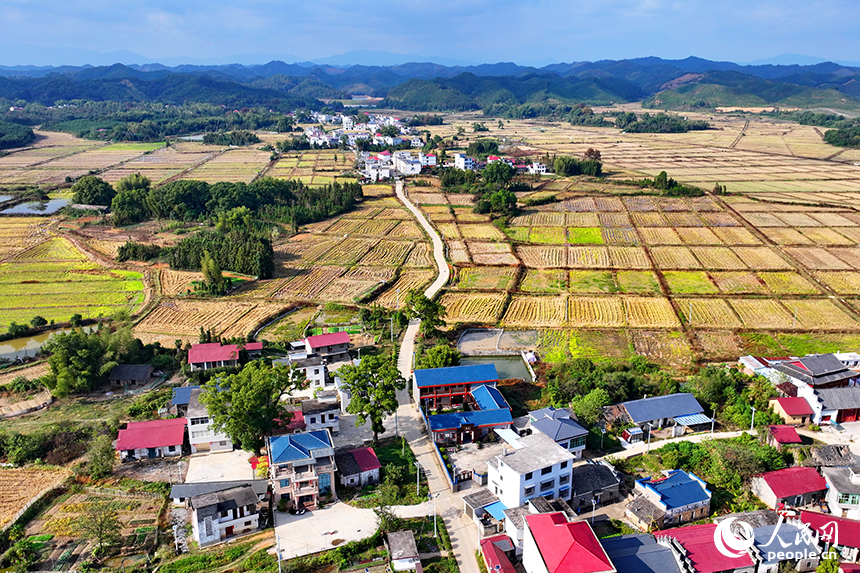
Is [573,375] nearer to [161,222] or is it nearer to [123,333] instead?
[123,333]

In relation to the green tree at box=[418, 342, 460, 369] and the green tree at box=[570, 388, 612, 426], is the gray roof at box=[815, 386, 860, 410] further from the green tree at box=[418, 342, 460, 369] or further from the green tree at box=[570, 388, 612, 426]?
the green tree at box=[418, 342, 460, 369]

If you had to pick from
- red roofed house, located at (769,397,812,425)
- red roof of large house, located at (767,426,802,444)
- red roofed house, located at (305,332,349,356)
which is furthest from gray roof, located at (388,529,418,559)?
red roofed house, located at (769,397,812,425)

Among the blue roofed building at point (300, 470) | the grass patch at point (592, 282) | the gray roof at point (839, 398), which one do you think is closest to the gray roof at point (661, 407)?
the gray roof at point (839, 398)

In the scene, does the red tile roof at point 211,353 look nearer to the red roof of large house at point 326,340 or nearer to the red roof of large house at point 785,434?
the red roof of large house at point 326,340

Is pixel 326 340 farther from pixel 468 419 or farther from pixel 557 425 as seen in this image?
pixel 557 425

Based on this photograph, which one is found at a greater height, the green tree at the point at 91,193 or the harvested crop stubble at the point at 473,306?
the green tree at the point at 91,193

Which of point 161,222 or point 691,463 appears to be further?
point 161,222

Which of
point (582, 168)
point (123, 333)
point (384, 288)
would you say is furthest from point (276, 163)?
point (123, 333)
